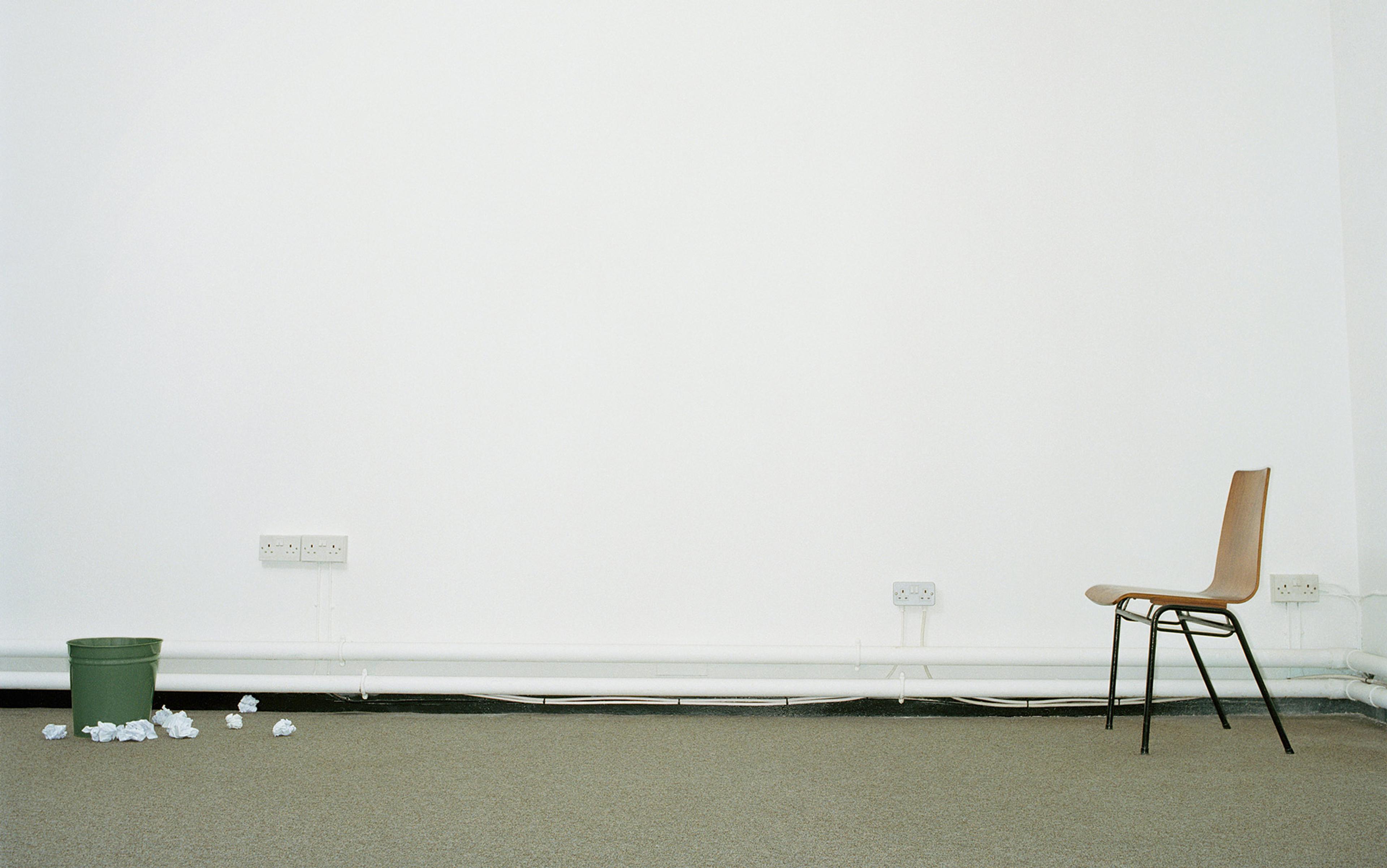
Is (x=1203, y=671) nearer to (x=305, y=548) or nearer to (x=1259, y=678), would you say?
(x=1259, y=678)

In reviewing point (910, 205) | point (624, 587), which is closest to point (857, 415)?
point (910, 205)

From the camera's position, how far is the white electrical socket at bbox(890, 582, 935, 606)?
319 cm

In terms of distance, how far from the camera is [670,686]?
3.13m

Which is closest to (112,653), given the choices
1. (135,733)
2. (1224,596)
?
(135,733)

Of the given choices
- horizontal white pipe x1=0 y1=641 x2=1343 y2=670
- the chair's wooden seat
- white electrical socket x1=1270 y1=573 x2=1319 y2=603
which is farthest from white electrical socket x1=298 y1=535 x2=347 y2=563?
white electrical socket x1=1270 y1=573 x2=1319 y2=603

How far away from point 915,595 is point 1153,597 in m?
0.82

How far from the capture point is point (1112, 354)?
10.8 feet

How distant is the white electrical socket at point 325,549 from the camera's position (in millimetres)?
3197

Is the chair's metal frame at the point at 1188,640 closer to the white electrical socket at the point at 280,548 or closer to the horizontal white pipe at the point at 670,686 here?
the horizontal white pipe at the point at 670,686

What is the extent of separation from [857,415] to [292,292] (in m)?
2.01

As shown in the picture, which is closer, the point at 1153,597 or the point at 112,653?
the point at 1153,597

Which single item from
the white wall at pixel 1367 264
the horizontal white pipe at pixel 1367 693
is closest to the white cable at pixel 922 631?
the horizontal white pipe at pixel 1367 693

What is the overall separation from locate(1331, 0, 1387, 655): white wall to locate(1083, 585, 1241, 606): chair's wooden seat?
922mm

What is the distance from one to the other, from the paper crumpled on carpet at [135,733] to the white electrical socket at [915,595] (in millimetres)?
2299
